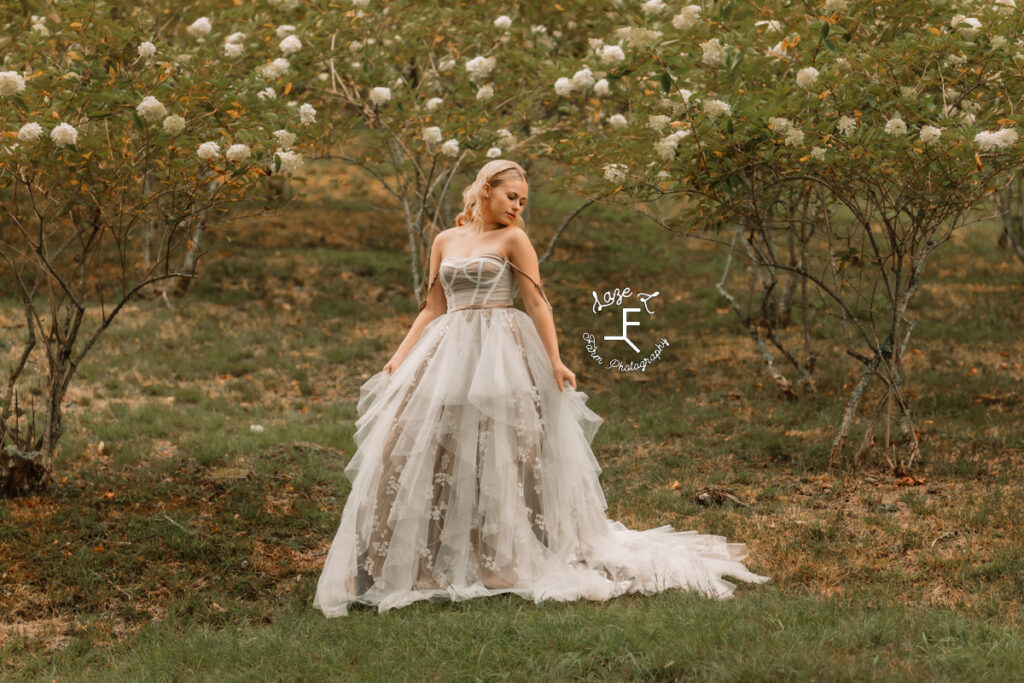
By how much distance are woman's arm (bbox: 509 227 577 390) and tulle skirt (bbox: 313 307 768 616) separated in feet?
0.36

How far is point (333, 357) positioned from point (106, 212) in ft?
19.6

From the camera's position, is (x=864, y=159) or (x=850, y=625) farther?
(x=864, y=159)

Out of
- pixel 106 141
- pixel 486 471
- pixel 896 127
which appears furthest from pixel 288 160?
pixel 896 127

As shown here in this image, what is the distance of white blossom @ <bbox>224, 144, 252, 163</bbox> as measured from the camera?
623 centimetres

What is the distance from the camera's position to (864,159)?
6766mm

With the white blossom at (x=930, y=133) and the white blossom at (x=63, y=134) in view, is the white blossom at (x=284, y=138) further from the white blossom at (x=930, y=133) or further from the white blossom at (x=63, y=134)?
the white blossom at (x=930, y=133)

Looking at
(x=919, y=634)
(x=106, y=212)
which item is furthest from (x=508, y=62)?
(x=919, y=634)

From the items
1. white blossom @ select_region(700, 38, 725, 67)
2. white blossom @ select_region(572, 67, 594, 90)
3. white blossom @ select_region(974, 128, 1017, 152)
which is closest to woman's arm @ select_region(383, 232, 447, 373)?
white blossom @ select_region(700, 38, 725, 67)

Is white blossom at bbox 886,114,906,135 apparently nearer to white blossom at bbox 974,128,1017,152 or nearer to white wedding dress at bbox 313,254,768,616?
white blossom at bbox 974,128,1017,152

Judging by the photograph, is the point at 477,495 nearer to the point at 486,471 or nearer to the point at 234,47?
the point at 486,471

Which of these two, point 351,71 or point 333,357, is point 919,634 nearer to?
point 351,71

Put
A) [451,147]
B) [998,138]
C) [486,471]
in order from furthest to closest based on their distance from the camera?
1. [451,147]
2. [998,138]
3. [486,471]

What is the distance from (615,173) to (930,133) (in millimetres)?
2392

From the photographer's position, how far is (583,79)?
836 cm
